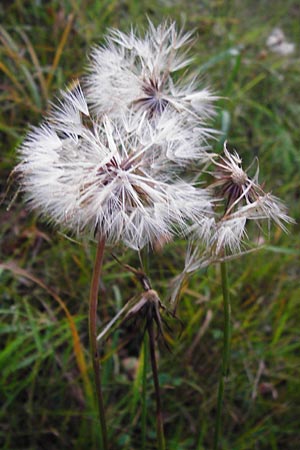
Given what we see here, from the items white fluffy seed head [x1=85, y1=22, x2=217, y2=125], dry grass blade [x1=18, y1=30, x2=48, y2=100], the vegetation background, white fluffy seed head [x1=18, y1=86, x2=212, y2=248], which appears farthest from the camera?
dry grass blade [x1=18, y1=30, x2=48, y2=100]

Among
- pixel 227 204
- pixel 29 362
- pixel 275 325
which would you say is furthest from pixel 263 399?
pixel 227 204

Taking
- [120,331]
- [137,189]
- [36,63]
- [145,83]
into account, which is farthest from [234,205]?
[36,63]

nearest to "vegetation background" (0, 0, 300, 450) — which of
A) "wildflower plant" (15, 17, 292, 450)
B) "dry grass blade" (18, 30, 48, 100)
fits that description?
"dry grass blade" (18, 30, 48, 100)

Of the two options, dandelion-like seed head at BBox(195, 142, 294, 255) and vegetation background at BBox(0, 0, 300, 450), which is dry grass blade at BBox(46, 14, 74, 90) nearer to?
vegetation background at BBox(0, 0, 300, 450)

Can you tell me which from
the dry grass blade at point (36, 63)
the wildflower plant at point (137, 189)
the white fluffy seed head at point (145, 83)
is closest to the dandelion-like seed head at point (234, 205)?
the wildflower plant at point (137, 189)

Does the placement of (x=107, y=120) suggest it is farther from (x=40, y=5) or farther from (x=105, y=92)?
(x=40, y=5)

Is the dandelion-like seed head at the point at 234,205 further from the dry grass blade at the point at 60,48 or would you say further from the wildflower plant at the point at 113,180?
the dry grass blade at the point at 60,48
